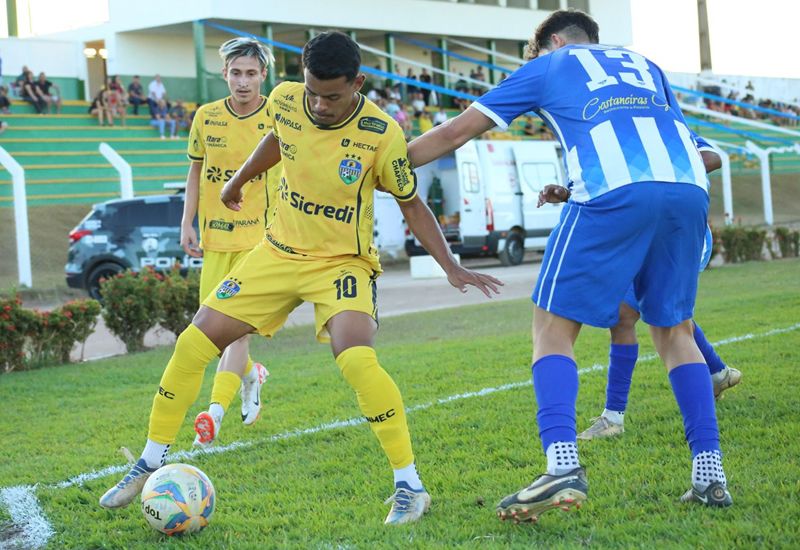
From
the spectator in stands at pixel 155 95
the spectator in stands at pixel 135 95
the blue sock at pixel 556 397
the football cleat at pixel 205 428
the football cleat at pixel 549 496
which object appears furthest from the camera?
the spectator in stands at pixel 135 95

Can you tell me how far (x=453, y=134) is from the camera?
14.7 ft

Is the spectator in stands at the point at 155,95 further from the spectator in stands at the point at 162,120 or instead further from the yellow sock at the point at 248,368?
Answer: the yellow sock at the point at 248,368

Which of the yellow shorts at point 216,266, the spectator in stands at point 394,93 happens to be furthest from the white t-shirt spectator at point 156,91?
the yellow shorts at point 216,266

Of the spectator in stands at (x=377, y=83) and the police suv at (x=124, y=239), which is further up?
the spectator in stands at (x=377, y=83)

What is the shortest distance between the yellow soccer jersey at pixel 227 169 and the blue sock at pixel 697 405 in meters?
3.23

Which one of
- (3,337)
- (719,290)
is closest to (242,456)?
(3,337)

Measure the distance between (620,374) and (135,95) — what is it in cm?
2698

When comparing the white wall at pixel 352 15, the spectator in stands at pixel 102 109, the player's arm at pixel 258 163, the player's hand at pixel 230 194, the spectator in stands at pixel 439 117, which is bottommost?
the player's hand at pixel 230 194

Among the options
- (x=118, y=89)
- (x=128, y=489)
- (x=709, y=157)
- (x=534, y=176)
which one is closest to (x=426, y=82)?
(x=118, y=89)

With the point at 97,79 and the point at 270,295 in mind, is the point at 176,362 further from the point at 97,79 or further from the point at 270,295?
the point at 97,79

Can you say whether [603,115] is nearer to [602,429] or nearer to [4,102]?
[602,429]

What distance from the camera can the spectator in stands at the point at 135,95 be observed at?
101 ft

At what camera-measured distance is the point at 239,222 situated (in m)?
6.88

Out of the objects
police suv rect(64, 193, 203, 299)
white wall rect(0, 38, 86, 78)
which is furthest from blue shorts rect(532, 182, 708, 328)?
white wall rect(0, 38, 86, 78)
